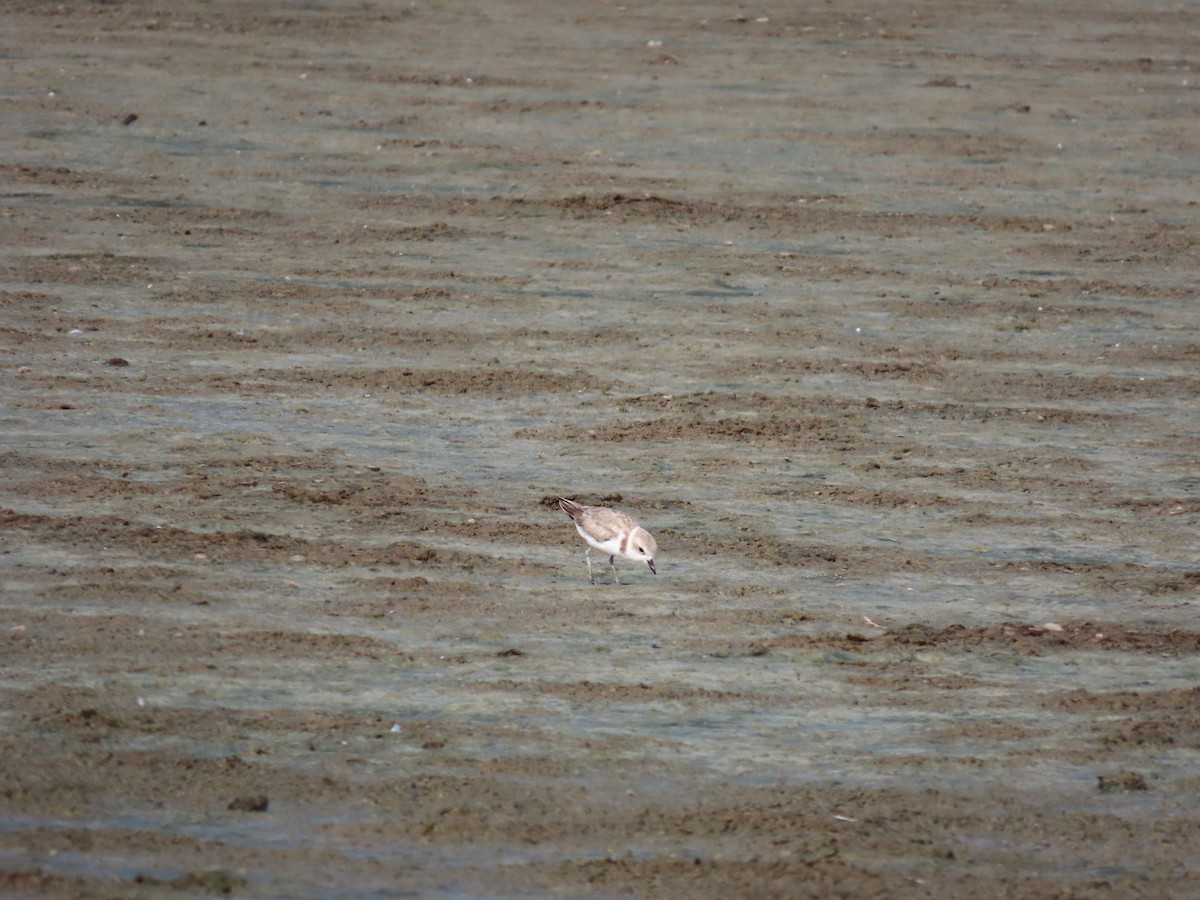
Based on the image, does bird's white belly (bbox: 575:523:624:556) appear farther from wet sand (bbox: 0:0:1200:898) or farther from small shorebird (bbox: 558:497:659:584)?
wet sand (bbox: 0:0:1200:898)

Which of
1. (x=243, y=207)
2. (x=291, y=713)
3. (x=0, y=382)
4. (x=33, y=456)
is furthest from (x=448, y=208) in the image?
(x=291, y=713)

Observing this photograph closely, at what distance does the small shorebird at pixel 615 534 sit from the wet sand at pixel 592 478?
9.7 inches

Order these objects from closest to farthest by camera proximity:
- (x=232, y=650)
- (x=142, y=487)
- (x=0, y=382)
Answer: (x=232, y=650), (x=142, y=487), (x=0, y=382)

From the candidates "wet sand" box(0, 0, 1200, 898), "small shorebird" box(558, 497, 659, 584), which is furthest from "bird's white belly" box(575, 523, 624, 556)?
"wet sand" box(0, 0, 1200, 898)

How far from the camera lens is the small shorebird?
877 centimetres

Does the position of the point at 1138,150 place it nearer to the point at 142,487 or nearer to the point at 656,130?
the point at 656,130

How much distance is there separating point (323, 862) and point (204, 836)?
0.44m

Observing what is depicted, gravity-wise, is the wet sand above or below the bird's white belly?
below

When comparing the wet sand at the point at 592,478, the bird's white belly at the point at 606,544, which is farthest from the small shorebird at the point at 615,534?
the wet sand at the point at 592,478

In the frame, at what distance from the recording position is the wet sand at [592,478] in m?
6.84

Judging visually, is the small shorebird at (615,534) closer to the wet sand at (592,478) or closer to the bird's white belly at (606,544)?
the bird's white belly at (606,544)

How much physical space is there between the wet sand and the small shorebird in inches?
9.7

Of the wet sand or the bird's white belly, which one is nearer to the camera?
the wet sand

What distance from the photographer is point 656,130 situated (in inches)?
722
